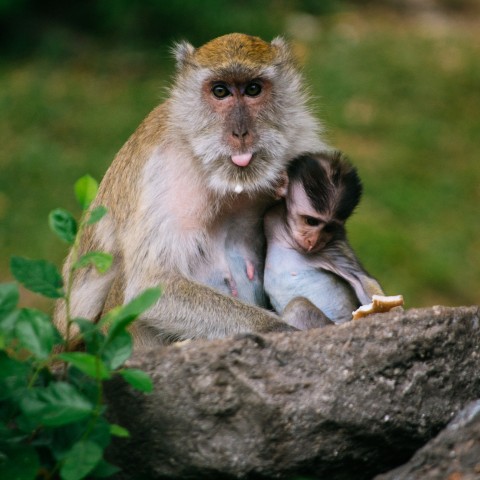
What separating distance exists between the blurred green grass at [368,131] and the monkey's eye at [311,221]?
5.45 metres

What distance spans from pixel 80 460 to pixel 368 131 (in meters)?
10.7

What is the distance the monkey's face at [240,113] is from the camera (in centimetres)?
548

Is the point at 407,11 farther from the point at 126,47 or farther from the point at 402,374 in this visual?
the point at 402,374

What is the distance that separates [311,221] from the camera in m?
5.72

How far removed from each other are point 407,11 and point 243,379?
537 inches

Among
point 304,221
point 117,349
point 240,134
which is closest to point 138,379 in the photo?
point 117,349

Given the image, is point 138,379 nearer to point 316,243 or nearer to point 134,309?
point 134,309

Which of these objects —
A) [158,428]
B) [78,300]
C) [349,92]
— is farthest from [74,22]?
[158,428]

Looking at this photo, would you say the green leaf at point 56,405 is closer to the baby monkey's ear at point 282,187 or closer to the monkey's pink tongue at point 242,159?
the monkey's pink tongue at point 242,159

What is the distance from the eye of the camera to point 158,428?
13.1 feet

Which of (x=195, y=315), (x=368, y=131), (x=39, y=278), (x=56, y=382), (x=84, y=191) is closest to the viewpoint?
(x=56, y=382)

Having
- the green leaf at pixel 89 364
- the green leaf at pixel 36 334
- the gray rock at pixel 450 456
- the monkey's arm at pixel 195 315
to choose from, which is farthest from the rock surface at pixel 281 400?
the monkey's arm at pixel 195 315

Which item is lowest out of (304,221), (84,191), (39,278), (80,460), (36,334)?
(80,460)

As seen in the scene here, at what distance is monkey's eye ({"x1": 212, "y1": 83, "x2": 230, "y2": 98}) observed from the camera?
5699 millimetres
